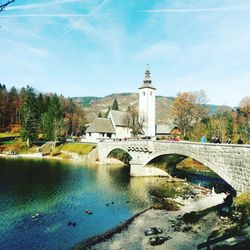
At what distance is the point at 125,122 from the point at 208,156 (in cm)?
5756

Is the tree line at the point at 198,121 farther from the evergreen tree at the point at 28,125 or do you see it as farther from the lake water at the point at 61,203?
the evergreen tree at the point at 28,125

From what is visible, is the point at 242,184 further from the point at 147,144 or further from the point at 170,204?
the point at 147,144

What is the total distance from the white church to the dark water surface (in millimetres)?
31269

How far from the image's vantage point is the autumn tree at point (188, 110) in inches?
3204

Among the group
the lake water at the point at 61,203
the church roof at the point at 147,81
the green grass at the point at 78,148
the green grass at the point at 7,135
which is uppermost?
the church roof at the point at 147,81

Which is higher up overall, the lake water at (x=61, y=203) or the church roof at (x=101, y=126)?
the church roof at (x=101, y=126)

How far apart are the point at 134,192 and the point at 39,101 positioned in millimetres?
75731

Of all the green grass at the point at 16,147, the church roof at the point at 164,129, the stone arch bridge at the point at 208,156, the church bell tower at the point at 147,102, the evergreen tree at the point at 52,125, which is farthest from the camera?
the church roof at the point at 164,129

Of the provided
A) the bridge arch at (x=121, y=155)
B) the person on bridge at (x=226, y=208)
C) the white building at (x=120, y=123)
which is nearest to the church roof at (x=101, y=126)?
the white building at (x=120, y=123)

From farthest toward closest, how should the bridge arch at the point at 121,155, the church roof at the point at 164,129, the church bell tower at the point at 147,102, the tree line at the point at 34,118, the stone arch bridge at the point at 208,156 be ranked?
1. the church roof at the point at 164,129
2. the tree line at the point at 34,118
3. the church bell tower at the point at 147,102
4. the bridge arch at the point at 121,155
5. the stone arch bridge at the point at 208,156

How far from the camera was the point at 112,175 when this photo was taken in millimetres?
51844

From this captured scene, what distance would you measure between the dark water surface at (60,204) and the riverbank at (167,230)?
171cm

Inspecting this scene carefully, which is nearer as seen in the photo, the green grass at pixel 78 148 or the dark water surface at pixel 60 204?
the dark water surface at pixel 60 204

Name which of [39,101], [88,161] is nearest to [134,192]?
[88,161]
